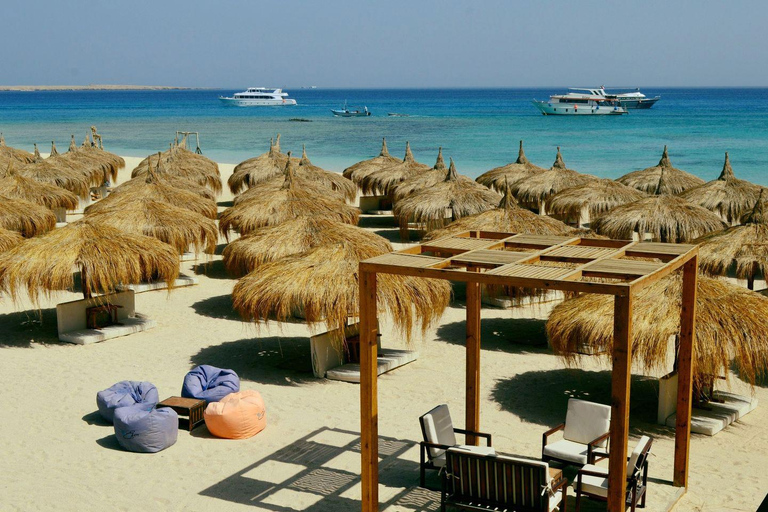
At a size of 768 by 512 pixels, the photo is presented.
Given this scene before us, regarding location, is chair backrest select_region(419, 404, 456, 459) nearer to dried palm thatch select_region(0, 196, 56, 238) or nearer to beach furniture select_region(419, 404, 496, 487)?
beach furniture select_region(419, 404, 496, 487)

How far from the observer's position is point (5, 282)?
9703 millimetres

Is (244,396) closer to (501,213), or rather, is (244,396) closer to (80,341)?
(80,341)

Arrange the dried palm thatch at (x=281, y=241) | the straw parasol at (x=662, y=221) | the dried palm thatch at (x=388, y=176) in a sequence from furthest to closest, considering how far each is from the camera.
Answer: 1. the dried palm thatch at (x=388, y=176)
2. the straw parasol at (x=662, y=221)
3. the dried palm thatch at (x=281, y=241)

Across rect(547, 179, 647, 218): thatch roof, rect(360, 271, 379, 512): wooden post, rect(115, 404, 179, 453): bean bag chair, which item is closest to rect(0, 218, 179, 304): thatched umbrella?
rect(115, 404, 179, 453): bean bag chair

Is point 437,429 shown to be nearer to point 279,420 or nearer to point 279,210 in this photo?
point 279,420

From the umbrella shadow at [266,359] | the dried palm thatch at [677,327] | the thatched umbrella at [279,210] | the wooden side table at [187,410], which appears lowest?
the umbrella shadow at [266,359]

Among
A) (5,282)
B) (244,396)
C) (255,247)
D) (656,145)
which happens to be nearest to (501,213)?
(255,247)

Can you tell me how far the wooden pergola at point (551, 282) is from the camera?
463 cm

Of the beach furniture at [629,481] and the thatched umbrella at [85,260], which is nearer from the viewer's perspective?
the beach furniture at [629,481]

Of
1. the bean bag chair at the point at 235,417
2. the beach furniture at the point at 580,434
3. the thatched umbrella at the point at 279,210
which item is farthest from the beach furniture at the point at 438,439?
the thatched umbrella at the point at 279,210

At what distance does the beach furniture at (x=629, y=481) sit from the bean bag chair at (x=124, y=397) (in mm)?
3999

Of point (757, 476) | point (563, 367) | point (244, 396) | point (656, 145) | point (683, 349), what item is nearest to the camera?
point (683, 349)

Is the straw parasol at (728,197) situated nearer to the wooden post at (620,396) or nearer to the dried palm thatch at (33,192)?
the wooden post at (620,396)

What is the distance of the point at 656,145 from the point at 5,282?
45.5 m
